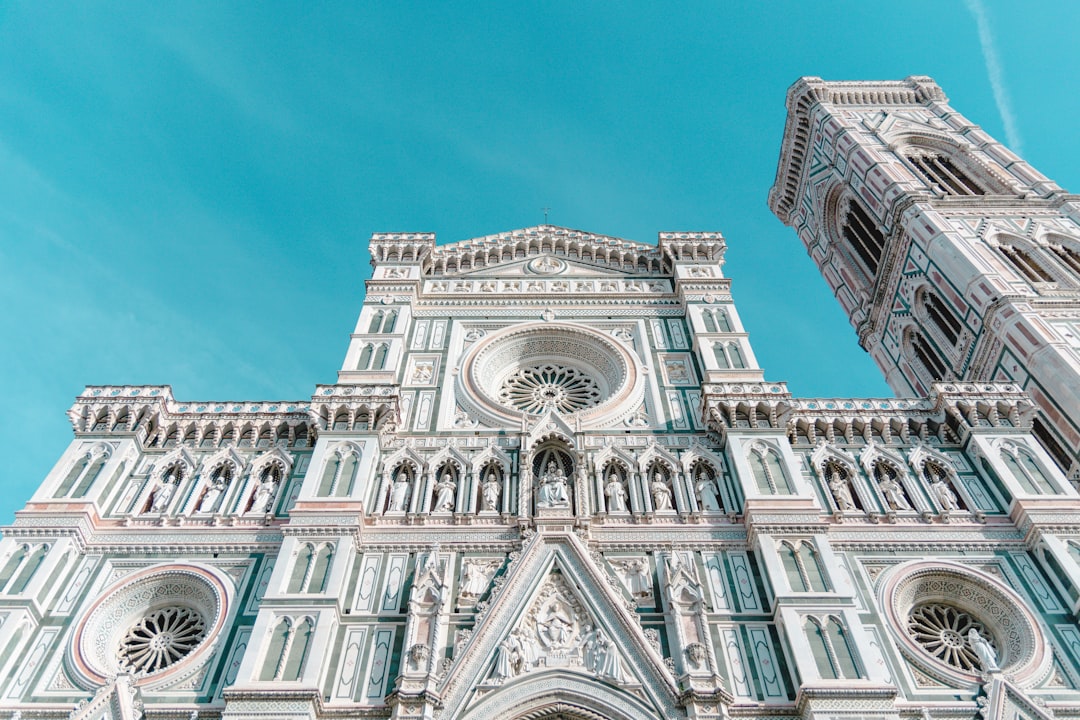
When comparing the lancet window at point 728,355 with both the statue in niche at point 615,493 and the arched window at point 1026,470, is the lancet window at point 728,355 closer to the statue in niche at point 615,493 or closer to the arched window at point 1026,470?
the statue in niche at point 615,493

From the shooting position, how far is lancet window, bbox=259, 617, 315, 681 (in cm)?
1170

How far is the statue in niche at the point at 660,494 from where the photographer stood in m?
14.6

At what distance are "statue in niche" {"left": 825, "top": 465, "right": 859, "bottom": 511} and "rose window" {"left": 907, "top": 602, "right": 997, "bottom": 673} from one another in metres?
1.93

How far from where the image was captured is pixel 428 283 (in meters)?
21.0

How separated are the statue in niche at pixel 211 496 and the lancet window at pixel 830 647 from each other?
9.47 m

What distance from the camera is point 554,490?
1462cm

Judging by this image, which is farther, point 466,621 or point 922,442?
point 922,442

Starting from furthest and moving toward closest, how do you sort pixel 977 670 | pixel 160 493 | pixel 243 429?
1. pixel 243 429
2. pixel 160 493
3. pixel 977 670

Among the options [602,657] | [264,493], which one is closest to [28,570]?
[264,493]

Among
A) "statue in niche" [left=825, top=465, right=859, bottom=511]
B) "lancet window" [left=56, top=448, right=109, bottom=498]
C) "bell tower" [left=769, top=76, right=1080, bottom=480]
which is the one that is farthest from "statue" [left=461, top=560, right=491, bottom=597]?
"bell tower" [left=769, top=76, right=1080, bottom=480]

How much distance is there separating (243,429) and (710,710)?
31.2ft

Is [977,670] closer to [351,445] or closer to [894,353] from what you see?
[351,445]

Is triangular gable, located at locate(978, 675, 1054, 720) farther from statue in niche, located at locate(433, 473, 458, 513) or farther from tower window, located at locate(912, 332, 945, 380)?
tower window, located at locate(912, 332, 945, 380)

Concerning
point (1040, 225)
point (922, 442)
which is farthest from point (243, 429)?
point (1040, 225)
